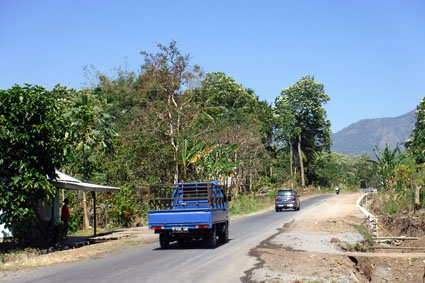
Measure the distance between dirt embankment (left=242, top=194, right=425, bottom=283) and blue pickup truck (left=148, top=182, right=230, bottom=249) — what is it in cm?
183

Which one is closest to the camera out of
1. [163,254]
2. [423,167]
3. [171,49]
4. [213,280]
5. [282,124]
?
[213,280]

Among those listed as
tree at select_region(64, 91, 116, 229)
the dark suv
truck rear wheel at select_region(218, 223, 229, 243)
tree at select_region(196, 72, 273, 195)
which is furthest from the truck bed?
the dark suv

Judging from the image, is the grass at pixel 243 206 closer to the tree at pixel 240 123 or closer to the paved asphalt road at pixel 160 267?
the tree at pixel 240 123

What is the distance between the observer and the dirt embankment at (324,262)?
1174cm

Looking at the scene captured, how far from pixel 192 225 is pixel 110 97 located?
5186 centimetres

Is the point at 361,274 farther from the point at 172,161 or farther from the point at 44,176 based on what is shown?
the point at 172,161

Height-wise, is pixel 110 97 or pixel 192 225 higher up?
pixel 110 97

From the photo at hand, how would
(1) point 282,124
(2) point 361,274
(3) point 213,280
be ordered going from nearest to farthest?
(3) point 213,280, (2) point 361,274, (1) point 282,124

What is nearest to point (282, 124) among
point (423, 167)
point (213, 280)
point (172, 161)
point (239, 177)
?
point (239, 177)

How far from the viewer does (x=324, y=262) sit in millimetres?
13492

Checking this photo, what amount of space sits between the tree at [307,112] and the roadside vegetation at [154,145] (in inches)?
7.4

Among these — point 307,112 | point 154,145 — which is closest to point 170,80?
point 154,145

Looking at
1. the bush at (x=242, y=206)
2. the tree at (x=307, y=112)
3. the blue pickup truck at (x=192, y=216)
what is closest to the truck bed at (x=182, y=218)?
the blue pickup truck at (x=192, y=216)

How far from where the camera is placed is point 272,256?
1476 cm
